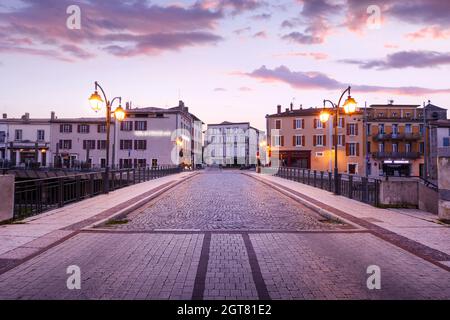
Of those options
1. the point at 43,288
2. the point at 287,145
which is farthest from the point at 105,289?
the point at 287,145

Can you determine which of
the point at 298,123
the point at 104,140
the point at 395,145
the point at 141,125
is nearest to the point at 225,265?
the point at 298,123

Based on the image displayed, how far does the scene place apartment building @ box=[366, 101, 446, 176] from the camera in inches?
2160

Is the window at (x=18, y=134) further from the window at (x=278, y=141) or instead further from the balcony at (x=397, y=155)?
the balcony at (x=397, y=155)

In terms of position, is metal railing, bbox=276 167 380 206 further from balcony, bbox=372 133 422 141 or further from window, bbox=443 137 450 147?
balcony, bbox=372 133 422 141

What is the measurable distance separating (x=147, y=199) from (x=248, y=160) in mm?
81337

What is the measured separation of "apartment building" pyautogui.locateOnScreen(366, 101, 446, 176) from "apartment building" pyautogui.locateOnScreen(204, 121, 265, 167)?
3934 cm

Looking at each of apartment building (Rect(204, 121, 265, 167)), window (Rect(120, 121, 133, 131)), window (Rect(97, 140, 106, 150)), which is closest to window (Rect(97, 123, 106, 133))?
window (Rect(97, 140, 106, 150))

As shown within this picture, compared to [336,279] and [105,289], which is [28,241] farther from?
[336,279]

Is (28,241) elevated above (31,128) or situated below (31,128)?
below

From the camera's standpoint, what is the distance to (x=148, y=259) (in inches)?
244

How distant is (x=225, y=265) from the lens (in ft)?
19.4

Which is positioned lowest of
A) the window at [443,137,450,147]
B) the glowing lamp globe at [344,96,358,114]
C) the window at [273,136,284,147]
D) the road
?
the road

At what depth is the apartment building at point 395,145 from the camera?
180 ft
